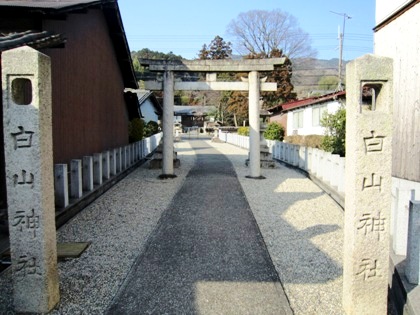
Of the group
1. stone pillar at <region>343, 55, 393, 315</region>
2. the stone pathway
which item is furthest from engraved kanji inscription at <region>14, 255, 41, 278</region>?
stone pillar at <region>343, 55, 393, 315</region>

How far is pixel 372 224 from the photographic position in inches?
149

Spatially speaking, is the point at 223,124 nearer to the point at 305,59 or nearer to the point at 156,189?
the point at 305,59

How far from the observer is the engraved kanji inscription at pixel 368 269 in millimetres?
3811

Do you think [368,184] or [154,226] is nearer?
[368,184]

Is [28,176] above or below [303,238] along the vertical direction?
above

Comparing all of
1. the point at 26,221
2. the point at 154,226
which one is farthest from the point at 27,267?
the point at 154,226

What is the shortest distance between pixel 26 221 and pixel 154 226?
3.45 m

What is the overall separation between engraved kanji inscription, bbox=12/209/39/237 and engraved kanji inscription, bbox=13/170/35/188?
0.28 metres

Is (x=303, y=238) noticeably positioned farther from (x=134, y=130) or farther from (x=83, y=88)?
(x=134, y=130)

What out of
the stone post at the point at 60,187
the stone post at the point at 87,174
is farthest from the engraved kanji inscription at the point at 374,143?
the stone post at the point at 87,174

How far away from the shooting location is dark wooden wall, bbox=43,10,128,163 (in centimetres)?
861

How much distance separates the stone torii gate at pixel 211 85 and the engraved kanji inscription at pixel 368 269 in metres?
9.20

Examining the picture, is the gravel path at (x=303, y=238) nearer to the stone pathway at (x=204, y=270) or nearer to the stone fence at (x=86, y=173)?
the stone pathway at (x=204, y=270)

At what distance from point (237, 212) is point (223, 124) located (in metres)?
47.8
